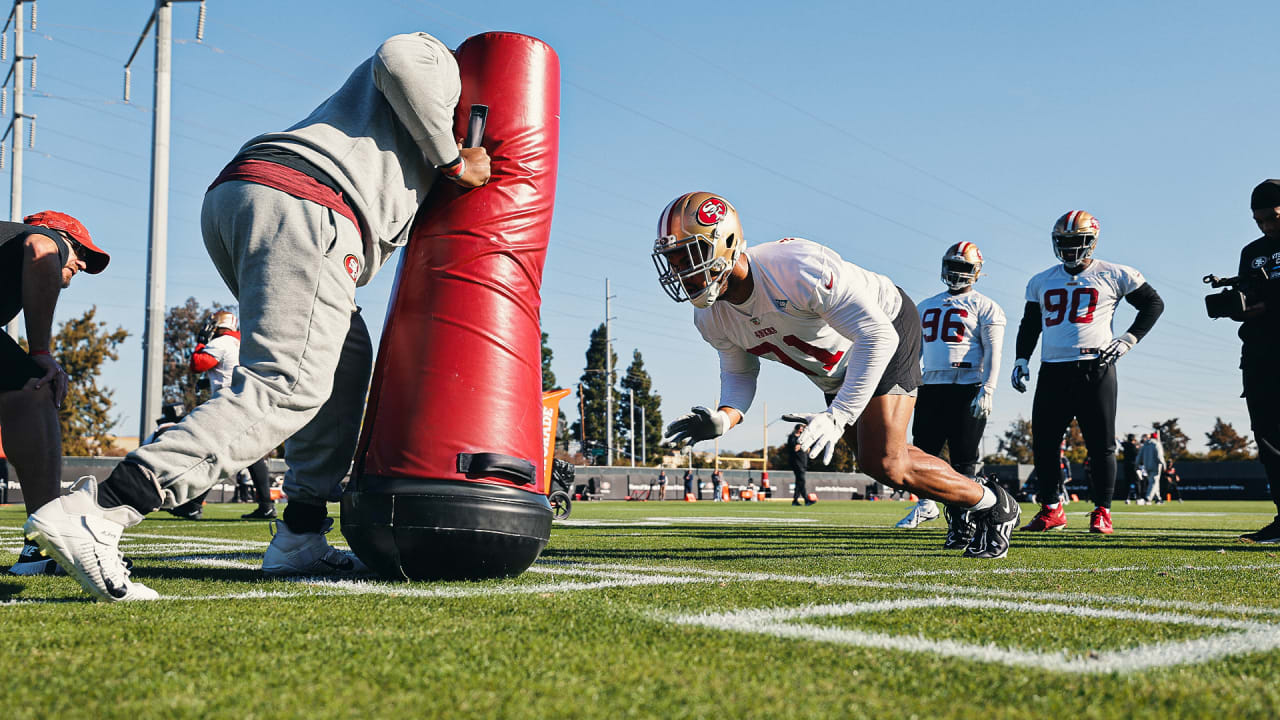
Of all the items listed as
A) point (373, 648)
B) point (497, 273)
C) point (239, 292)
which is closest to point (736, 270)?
point (497, 273)

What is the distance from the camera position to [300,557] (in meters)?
3.83

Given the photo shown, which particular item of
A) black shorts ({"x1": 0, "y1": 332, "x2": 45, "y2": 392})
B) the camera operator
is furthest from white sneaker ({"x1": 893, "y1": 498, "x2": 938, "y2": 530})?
black shorts ({"x1": 0, "y1": 332, "x2": 45, "y2": 392})

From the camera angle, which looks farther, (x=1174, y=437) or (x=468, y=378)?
(x=1174, y=437)

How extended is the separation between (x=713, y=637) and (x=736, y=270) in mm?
2222

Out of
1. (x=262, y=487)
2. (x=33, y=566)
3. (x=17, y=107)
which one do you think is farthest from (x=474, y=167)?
(x=17, y=107)

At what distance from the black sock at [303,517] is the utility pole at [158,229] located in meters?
12.3

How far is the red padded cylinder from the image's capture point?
351cm

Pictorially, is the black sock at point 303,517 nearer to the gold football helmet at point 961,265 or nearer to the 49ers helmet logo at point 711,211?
the 49ers helmet logo at point 711,211

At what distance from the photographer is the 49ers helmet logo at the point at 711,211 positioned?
4.06 m

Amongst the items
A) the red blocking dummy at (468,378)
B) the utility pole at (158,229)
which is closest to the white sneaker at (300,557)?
the red blocking dummy at (468,378)

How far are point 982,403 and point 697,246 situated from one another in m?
4.22

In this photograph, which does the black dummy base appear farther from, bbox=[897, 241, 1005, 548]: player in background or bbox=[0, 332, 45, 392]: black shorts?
bbox=[897, 241, 1005, 548]: player in background

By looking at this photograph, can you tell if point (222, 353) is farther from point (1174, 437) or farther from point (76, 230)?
point (1174, 437)

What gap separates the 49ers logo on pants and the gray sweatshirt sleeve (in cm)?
48
